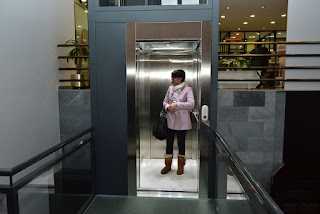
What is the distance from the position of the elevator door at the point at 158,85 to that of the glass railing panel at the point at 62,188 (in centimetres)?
92

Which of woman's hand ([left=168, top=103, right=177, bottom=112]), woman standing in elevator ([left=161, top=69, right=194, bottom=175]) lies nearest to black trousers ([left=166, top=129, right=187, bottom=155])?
woman standing in elevator ([left=161, top=69, right=194, bottom=175])

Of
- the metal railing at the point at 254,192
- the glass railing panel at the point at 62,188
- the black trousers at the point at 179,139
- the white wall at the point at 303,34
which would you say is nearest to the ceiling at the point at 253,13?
the white wall at the point at 303,34

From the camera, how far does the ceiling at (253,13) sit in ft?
26.7

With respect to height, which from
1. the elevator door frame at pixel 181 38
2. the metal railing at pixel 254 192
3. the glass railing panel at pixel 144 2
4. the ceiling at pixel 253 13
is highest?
the ceiling at pixel 253 13

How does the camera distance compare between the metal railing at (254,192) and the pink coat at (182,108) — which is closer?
the metal railing at (254,192)

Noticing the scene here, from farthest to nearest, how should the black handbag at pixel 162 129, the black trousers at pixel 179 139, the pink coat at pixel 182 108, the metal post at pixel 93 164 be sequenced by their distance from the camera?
the black trousers at pixel 179 139
the black handbag at pixel 162 129
the pink coat at pixel 182 108
the metal post at pixel 93 164

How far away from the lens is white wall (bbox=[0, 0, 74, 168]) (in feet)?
10.2

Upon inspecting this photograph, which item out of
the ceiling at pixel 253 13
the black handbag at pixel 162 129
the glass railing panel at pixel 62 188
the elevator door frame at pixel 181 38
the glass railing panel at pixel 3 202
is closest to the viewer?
the glass railing panel at pixel 3 202

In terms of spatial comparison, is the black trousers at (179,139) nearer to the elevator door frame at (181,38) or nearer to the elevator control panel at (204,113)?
the elevator door frame at (181,38)

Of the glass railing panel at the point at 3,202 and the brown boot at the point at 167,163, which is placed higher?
the glass railing panel at the point at 3,202

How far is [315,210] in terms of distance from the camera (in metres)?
4.62

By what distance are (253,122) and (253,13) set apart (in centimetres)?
691

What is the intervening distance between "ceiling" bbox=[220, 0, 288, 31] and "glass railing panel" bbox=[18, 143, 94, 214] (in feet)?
22.7

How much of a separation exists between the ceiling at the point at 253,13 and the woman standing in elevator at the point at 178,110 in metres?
5.54
